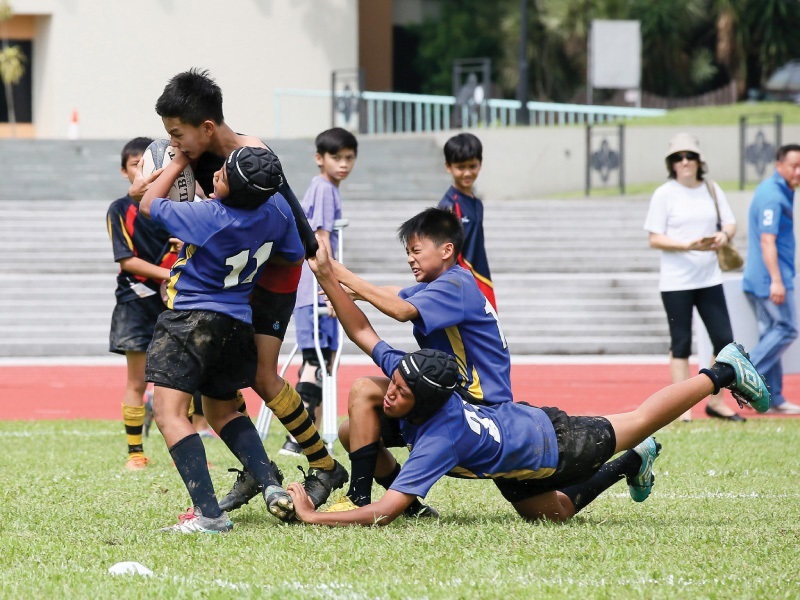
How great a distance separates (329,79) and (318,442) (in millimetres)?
27814

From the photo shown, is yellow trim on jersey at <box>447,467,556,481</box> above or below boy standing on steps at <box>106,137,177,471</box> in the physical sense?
below

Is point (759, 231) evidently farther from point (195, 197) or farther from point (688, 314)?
point (195, 197)

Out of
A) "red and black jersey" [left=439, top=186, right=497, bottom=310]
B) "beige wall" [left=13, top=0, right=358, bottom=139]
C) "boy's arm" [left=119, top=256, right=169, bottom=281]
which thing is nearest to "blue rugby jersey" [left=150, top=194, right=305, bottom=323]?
"boy's arm" [left=119, top=256, right=169, bottom=281]

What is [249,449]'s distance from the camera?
5.89 m

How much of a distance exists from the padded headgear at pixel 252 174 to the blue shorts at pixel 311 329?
3.09m

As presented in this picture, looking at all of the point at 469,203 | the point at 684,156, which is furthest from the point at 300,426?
the point at 684,156

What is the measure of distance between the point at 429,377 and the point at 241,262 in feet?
3.07

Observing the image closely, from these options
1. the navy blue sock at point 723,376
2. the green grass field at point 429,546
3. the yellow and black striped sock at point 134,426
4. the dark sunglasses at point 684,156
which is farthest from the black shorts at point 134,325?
the dark sunglasses at point 684,156

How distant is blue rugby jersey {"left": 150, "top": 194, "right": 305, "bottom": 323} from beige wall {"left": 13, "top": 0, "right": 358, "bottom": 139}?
26.0 m

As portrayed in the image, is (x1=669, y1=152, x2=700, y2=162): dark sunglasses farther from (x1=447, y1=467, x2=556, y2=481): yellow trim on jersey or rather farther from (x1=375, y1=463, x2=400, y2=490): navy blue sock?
(x1=447, y1=467, x2=556, y2=481): yellow trim on jersey

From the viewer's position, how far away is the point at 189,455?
5555mm

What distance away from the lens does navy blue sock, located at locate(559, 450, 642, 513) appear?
6.00 m

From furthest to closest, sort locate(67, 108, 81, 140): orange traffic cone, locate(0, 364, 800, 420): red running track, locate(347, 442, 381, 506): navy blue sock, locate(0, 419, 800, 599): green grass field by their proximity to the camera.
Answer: locate(67, 108, 81, 140): orange traffic cone < locate(0, 364, 800, 420): red running track < locate(347, 442, 381, 506): navy blue sock < locate(0, 419, 800, 599): green grass field

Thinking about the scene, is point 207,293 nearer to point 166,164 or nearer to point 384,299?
point 166,164
